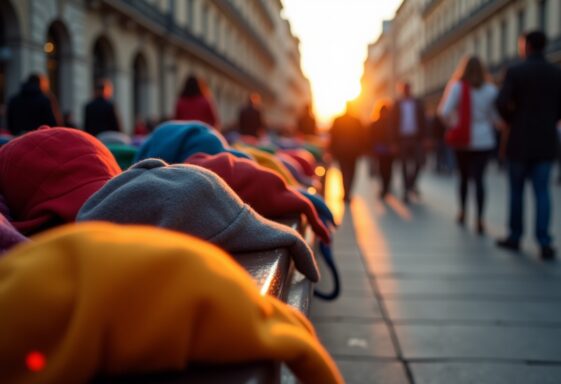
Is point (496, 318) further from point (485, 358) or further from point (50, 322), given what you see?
point (50, 322)

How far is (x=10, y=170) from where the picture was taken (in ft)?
6.05

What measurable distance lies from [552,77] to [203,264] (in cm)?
564

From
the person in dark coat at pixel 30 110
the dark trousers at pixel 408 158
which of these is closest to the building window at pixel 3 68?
the person in dark coat at pixel 30 110

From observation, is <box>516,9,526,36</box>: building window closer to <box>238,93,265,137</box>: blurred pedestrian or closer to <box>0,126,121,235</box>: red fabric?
<box>238,93,265,137</box>: blurred pedestrian

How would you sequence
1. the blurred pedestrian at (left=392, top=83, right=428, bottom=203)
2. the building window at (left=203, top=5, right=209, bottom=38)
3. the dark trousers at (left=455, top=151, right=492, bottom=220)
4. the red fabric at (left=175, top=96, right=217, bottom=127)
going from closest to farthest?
the dark trousers at (left=455, top=151, right=492, bottom=220)
the red fabric at (left=175, top=96, right=217, bottom=127)
the blurred pedestrian at (left=392, top=83, right=428, bottom=203)
the building window at (left=203, top=5, right=209, bottom=38)

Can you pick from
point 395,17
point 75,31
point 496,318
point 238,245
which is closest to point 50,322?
point 238,245

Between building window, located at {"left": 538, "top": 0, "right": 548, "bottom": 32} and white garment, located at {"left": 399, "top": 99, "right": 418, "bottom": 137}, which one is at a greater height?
building window, located at {"left": 538, "top": 0, "right": 548, "bottom": 32}

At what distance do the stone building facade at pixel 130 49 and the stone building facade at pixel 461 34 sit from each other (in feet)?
43.5

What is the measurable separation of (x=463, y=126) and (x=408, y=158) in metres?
3.27

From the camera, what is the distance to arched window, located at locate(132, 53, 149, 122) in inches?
875

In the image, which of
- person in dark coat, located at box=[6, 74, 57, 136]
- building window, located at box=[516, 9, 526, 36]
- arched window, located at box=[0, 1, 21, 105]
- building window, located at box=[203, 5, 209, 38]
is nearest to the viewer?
person in dark coat, located at box=[6, 74, 57, 136]

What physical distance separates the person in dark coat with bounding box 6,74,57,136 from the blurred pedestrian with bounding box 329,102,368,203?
4.80 meters

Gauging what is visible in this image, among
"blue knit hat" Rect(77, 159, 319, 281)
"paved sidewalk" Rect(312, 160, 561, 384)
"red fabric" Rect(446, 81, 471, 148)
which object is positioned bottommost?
"paved sidewalk" Rect(312, 160, 561, 384)

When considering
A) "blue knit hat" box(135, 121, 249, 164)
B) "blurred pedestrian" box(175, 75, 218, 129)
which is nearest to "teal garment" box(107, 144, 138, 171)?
"blue knit hat" box(135, 121, 249, 164)
